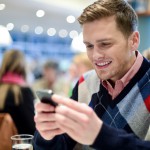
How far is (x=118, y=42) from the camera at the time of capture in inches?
53.7

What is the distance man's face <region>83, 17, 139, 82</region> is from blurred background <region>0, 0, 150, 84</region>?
198 inches

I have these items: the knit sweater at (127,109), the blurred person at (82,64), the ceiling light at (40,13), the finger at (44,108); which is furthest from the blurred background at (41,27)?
the finger at (44,108)

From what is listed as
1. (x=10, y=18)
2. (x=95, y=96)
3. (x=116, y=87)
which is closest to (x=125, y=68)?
(x=116, y=87)

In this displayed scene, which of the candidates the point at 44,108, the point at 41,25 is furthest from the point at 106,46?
the point at 41,25

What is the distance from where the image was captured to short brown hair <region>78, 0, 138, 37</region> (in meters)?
1.35

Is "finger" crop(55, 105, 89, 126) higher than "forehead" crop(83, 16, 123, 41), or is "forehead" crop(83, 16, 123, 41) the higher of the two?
"forehead" crop(83, 16, 123, 41)

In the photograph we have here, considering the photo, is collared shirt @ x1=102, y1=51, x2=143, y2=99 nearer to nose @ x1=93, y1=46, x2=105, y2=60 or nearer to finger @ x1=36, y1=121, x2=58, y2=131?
nose @ x1=93, y1=46, x2=105, y2=60

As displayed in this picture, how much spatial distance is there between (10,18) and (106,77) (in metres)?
9.78

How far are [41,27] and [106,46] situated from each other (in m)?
10.8

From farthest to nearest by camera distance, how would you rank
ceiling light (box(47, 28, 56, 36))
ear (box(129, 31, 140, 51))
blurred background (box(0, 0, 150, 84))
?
ceiling light (box(47, 28, 56, 36)) → blurred background (box(0, 0, 150, 84)) → ear (box(129, 31, 140, 51))

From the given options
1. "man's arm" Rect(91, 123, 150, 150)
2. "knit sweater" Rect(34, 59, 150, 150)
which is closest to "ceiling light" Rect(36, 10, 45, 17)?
"knit sweater" Rect(34, 59, 150, 150)

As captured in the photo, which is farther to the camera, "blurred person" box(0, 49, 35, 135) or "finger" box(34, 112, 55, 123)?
"blurred person" box(0, 49, 35, 135)

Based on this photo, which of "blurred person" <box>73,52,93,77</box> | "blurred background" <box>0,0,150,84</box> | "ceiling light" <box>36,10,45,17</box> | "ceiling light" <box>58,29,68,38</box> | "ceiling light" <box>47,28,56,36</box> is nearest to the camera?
"blurred person" <box>73,52,93,77</box>

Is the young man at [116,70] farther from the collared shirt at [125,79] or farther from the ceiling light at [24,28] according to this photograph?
the ceiling light at [24,28]
